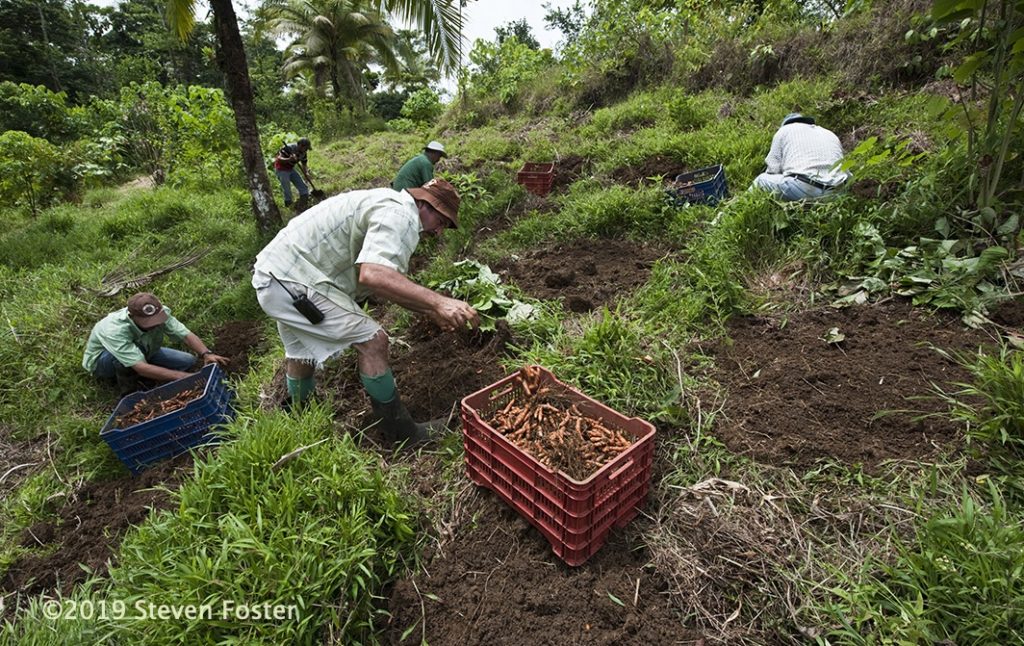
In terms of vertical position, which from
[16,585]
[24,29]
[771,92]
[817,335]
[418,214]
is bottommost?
[16,585]

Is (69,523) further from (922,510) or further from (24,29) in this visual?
(24,29)

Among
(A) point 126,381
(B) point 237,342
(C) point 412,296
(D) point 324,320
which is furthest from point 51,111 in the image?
(C) point 412,296

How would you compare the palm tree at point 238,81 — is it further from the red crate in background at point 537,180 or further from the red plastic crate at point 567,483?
the red plastic crate at point 567,483

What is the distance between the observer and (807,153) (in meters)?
4.30

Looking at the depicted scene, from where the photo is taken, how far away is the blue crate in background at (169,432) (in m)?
2.96

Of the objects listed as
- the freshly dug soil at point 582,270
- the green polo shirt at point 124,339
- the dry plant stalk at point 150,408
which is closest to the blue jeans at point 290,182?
the green polo shirt at point 124,339

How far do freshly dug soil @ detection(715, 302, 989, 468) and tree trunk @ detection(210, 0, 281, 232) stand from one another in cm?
641

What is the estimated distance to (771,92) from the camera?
7457mm

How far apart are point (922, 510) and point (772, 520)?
0.53 meters

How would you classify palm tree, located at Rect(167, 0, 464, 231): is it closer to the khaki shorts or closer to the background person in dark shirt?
the background person in dark shirt

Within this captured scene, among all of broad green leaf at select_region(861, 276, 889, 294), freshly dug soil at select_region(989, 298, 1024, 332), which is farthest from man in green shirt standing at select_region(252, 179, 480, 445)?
freshly dug soil at select_region(989, 298, 1024, 332)

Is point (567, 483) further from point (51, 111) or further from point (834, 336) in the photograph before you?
point (51, 111)

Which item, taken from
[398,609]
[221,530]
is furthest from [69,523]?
[398,609]

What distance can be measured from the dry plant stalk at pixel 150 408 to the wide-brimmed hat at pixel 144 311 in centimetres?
67
